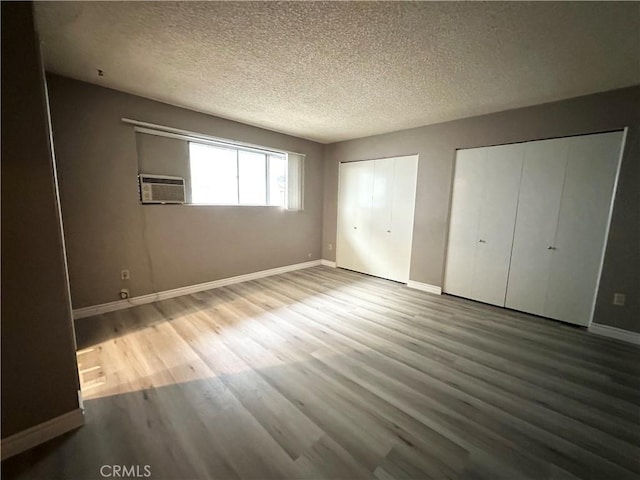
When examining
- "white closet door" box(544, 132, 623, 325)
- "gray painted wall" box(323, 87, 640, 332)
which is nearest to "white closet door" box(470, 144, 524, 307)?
"gray painted wall" box(323, 87, 640, 332)

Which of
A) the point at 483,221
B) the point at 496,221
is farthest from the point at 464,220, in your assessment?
the point at 496,221

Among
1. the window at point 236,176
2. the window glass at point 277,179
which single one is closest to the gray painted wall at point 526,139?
the window glass at point 277,179

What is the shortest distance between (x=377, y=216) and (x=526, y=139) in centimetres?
219

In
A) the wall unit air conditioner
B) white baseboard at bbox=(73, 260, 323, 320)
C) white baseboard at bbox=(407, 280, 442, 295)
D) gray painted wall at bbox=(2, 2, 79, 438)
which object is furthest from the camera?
white baseboard at bbox=(407, 280, 442, 295)

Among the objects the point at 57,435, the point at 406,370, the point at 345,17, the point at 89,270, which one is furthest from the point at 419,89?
the point at 89,270

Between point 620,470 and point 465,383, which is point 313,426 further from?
point 620,470

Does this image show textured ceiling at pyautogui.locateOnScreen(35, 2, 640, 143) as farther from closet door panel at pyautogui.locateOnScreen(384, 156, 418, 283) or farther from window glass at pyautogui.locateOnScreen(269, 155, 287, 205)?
window glass at pyautogui.locateOnScreen(269, 155, 287, 205)

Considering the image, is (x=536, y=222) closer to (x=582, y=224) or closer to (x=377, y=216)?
(x=582, y=224)

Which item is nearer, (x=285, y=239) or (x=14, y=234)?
(x=14, y=234)

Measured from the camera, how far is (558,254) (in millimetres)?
2820

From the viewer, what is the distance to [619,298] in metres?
2.51

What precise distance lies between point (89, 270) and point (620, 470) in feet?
14.1

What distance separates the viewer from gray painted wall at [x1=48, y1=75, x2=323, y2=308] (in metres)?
2.51

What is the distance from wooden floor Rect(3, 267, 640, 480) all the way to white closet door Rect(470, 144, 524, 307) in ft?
1.76
